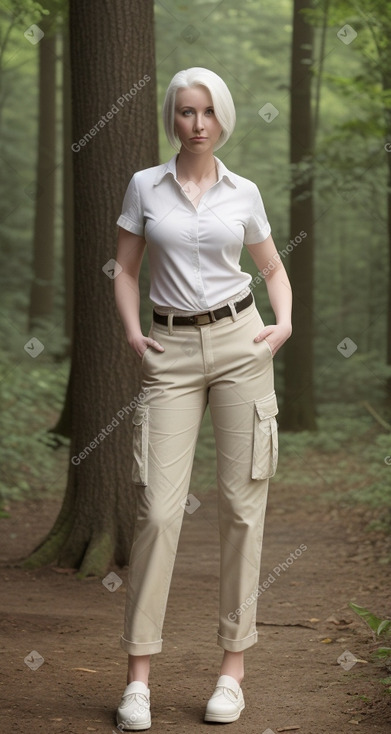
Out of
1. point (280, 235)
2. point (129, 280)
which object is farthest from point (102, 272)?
point (280, 235)

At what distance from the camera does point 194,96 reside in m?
3.32

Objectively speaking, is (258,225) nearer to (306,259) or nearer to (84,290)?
(84,290)

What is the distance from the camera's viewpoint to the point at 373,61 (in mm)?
10727

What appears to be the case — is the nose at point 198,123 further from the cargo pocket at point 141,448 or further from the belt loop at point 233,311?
the cargo pocket at point 141,448

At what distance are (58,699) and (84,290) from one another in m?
2.80

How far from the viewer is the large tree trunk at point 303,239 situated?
12000 millimetres

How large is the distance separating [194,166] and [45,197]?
12675 millimetres

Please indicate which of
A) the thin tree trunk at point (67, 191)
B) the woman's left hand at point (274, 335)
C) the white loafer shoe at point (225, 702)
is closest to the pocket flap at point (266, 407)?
the woman's left hand at point (274, 335)

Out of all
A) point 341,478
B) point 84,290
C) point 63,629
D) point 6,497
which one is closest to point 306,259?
point 341,478

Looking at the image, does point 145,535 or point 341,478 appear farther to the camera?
point 341,478

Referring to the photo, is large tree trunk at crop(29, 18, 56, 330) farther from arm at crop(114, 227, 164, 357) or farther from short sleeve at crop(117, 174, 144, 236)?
short sleeve at crop(117, 174, 144, 236)

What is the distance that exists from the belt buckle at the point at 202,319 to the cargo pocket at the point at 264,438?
0.35 m

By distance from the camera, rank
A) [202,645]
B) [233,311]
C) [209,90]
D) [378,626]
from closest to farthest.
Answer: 1. [209,90]
2. [233,311]
3. [378,626]
4. [202,645]

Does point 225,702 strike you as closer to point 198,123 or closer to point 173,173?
point 173,173
